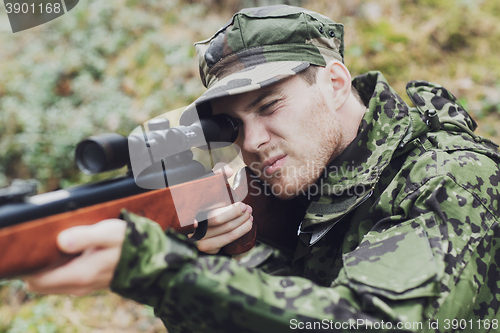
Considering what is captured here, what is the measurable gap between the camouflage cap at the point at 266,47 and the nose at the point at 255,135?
0.25 m

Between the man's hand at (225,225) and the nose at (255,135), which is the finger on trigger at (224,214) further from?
Result: the nose at (255,135)

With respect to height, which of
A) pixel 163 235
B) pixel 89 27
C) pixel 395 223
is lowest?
pixel 395 223

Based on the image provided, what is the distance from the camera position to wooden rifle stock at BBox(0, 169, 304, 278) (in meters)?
0.98

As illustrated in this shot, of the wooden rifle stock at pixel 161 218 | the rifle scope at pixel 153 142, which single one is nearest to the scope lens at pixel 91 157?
the rifle scope at pixel 153 142

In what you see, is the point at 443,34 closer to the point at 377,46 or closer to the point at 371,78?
the point at 377,46

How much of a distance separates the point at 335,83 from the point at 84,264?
175cm

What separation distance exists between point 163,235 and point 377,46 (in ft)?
14.6

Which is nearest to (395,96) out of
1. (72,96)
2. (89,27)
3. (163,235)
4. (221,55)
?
(221,55)

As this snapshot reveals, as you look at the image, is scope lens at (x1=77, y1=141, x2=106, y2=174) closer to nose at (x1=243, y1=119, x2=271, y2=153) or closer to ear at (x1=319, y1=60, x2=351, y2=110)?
nose at (x1=243, y1=119, x2=271, y2=153)

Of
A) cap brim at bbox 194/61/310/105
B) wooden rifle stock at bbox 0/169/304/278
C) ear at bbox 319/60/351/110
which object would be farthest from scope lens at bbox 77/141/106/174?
ear at bbox 319/60/351/110

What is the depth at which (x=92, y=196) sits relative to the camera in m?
1.21

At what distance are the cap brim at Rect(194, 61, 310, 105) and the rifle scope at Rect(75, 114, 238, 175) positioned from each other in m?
0.17

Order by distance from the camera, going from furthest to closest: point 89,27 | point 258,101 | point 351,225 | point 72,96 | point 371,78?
1. point 89,27
2. point 72,96
3. point 371,78
4. point 258,101
5. point 351,225

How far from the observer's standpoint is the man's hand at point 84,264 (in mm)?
1000
